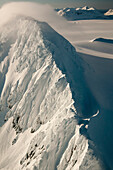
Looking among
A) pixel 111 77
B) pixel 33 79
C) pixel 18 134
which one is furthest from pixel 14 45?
pixel 111 77

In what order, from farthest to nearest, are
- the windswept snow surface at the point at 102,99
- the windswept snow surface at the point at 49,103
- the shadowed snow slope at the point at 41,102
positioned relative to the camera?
1. the shadowed snow slope at the point at 41,102
2. the windswept snow surface at the point at 49,103
3. the windswept snow surface at the point at 102,99

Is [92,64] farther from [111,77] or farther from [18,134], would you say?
[18,134]

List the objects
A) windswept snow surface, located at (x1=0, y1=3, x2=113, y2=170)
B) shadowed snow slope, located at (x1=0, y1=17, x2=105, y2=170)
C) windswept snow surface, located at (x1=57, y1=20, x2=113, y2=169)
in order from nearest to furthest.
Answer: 1. windswept snow surface, located at (x1=57, y1=20, x2=113, y2=169)
2. windswept snow surface, located at (x1=0, y1=3, x2=113, y2=170)
3. shadowed snow slope, located at (x1=0, y1=17, x2=105, y2=170)

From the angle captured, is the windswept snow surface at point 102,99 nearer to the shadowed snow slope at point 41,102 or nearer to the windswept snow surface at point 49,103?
the windswept snow surface at point 49,103

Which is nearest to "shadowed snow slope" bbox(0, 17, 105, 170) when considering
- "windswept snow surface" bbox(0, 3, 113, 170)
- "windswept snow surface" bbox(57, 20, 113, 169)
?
"windswept snow surface" bbox(0, 3, 113, 170)

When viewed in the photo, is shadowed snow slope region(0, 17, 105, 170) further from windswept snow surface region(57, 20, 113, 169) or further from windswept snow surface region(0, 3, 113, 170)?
windswept snow surface region(57, 20, 113, 169)

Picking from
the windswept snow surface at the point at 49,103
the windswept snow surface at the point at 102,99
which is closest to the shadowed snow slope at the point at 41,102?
the windswept snow surface at the point at 49,103

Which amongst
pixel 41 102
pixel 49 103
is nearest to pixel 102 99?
pixel 49 103

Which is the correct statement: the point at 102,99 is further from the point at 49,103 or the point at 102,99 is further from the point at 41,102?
the point at 41,102
